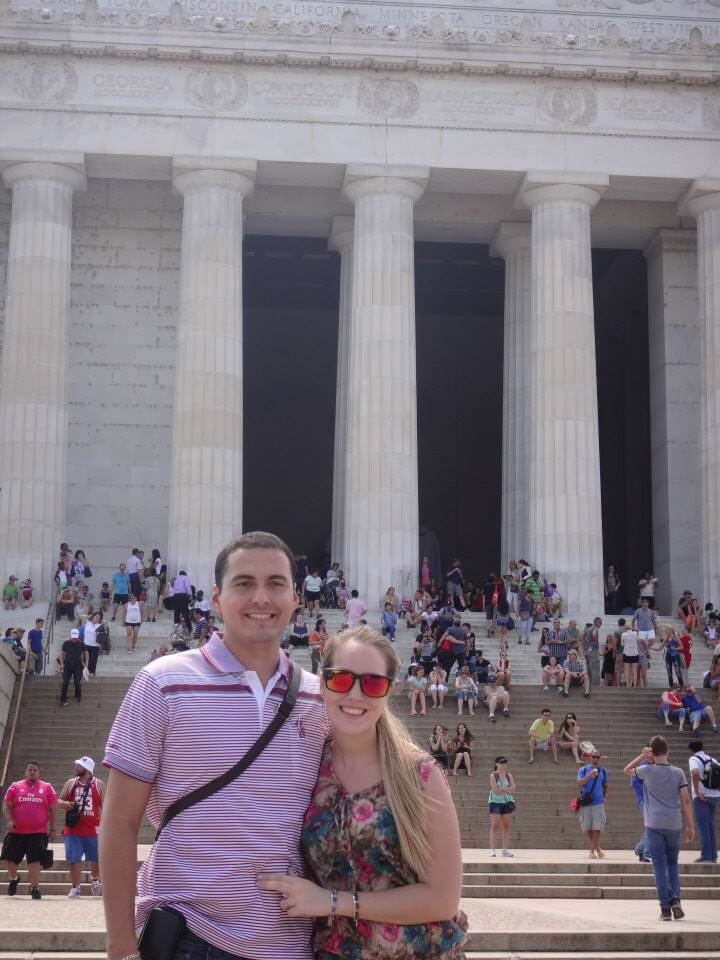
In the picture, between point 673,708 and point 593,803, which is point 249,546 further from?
point 673,708

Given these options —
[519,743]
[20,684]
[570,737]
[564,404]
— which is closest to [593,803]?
[570,737]

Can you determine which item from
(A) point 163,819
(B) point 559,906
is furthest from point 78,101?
(A) point 163,819

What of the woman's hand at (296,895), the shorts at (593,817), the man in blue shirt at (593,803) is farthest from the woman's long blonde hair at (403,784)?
the shorts at (593,817)

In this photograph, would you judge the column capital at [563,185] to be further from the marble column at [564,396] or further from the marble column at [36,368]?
the marble column at [36,368]

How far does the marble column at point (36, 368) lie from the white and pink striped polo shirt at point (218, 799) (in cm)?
4015

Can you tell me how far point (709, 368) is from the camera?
49.8m

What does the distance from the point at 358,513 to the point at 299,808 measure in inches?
1618

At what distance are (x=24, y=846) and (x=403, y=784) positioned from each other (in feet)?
47.2

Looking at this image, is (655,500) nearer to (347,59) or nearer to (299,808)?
(347,59)

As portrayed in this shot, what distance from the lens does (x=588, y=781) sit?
25.0 meters

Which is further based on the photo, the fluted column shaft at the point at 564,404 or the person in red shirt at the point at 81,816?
the fluted column shaft at the point at 564,404

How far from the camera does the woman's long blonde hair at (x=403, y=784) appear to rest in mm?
6180

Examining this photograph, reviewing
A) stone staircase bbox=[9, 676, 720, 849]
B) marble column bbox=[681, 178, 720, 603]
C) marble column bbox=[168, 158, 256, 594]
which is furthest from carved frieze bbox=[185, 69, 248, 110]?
stone staircase bbox=[9, 676, 720, 849]

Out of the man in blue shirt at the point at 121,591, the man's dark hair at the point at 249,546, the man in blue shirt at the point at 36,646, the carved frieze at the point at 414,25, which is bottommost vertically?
the man's dark hair at the point at 249,546
